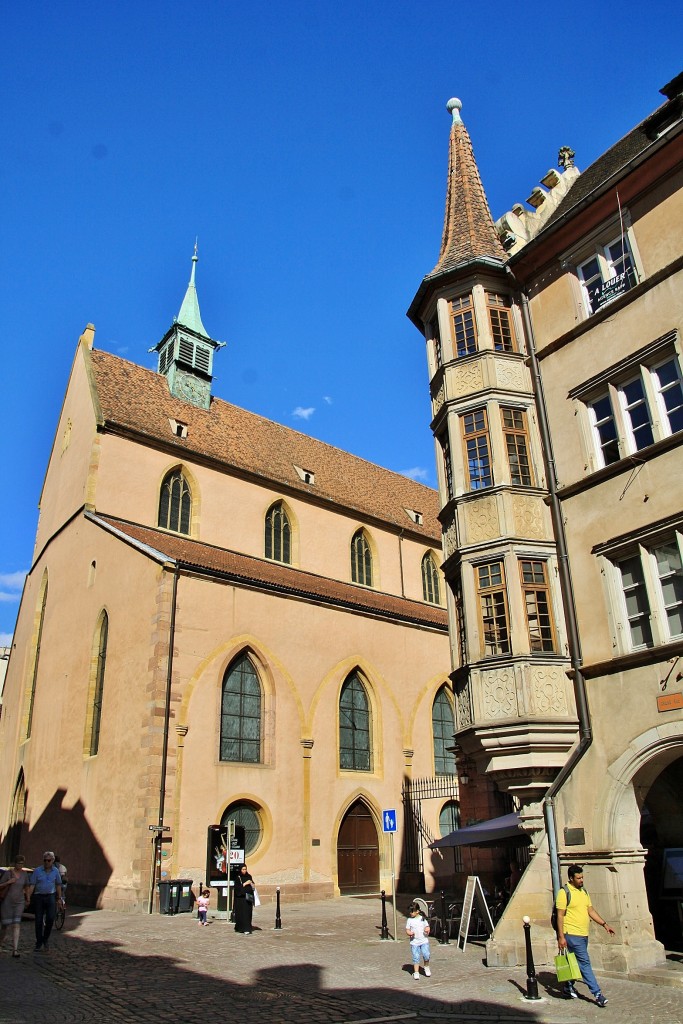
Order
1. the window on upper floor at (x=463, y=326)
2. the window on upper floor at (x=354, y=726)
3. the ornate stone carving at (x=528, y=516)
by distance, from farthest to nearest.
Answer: the window on upper floor at (x=354, y=726) < the window on upper floor at (x=463, y=326) < the ornate stone carving at (x=528, y=516)

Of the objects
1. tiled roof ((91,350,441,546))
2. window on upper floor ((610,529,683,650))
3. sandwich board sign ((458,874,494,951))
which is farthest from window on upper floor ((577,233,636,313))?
tiled roof ((91,350,441,546))

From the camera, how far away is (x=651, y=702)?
1144 centimetres

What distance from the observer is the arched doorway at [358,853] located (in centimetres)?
2222

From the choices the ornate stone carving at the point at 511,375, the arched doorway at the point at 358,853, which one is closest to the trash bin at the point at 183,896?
the arched doorway at the point at 358,853

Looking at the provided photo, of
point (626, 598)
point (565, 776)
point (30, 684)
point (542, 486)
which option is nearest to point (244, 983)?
point (565, 776)

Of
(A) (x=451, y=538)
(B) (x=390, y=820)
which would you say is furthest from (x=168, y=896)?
(A) (x=451, y=538)

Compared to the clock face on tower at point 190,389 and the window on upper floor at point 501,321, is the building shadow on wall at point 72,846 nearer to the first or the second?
the window on upper floor at point 501,321

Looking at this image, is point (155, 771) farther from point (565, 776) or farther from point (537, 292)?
point (537, 292)

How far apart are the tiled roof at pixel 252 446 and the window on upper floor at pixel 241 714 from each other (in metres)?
8.36

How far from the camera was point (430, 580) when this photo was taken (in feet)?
108

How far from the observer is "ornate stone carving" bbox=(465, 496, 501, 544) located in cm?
1418

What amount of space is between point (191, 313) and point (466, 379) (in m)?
22.9

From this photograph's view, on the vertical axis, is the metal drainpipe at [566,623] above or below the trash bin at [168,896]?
above

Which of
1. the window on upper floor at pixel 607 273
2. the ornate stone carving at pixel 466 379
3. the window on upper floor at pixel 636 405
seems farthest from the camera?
the ornate stone carving at pixel 466 379
